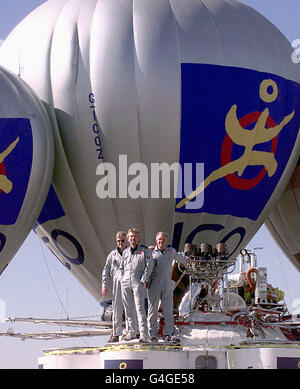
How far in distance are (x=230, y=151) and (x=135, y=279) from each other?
11805mm

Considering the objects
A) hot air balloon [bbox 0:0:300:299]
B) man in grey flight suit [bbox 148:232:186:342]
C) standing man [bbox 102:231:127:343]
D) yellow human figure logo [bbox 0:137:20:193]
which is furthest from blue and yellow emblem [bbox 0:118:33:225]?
man in grey flight suit [bbox 148:232:186:342]

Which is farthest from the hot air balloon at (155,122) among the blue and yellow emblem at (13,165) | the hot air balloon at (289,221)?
the hot air balloon at (289,221)

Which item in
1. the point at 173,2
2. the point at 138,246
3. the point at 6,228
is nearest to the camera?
the point at 138,246

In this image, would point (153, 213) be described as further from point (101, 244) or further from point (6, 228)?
point (6, 228)

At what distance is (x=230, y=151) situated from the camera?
30656mm

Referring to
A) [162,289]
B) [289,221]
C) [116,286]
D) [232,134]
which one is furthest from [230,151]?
[162,289]

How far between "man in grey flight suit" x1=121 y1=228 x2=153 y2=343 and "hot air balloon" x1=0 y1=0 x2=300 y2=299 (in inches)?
425

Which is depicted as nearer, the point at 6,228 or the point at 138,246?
the point at 138,246

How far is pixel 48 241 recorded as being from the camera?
32.5 meters

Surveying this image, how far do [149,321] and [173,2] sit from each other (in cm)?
1442

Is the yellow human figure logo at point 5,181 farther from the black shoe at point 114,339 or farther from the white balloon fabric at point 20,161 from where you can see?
the black shoe at point 114,339

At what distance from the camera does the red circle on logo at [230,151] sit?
30594mm
